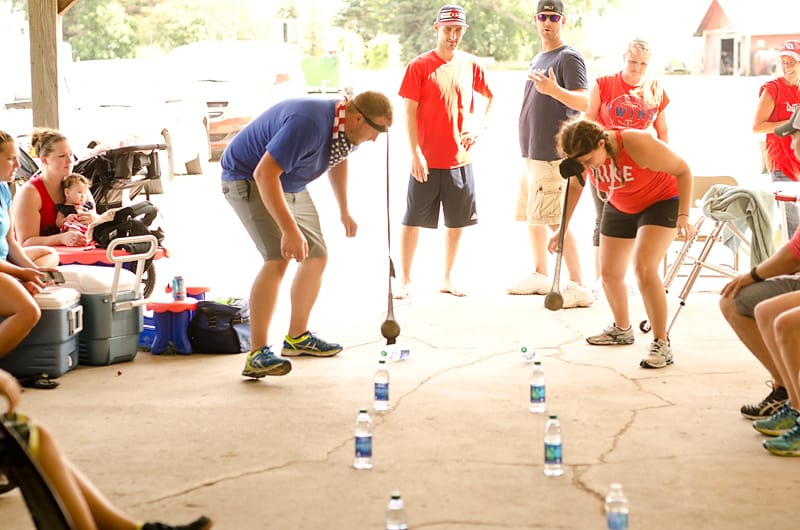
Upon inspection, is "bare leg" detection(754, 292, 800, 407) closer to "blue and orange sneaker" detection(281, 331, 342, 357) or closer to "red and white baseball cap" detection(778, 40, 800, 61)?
"blue and orange sneaker" detection(281, 331, 342, 357)

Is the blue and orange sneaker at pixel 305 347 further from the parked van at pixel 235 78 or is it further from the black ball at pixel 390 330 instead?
the parked van at pixel 235 78

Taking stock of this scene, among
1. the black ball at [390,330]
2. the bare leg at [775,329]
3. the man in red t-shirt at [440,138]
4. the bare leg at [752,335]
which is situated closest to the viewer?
the bare leg at [775,329]

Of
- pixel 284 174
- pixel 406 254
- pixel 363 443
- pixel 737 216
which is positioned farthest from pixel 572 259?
pixel 363 443

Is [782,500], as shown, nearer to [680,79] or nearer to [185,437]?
[185,437]

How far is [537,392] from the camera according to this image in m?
5.56

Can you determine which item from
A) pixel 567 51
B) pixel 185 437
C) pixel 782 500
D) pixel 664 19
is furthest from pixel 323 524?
pixel 664 19

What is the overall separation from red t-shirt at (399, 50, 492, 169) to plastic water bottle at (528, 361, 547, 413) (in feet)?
10.2

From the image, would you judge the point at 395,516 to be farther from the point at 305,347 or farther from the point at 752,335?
the point at 305,347

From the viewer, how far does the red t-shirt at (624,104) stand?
762 cm

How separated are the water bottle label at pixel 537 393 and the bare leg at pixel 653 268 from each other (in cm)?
118

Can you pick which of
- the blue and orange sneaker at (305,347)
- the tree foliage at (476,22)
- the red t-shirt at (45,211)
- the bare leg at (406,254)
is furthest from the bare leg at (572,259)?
the tree foliage at (476,22)

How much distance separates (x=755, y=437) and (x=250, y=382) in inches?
97.8

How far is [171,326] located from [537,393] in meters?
2.33

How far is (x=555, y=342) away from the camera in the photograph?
23.4 feet
